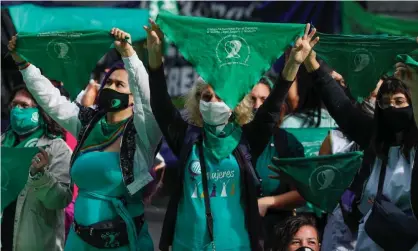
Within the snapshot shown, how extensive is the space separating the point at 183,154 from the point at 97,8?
482 centimetres

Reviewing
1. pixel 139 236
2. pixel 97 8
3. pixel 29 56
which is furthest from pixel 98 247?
pixel 97 8

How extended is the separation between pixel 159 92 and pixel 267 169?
3.10 feet

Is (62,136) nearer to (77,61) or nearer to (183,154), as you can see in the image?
(77,61)

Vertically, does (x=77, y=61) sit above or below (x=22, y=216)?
above

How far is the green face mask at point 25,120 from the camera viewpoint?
503cm

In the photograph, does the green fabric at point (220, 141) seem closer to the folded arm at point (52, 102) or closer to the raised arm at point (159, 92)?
the raised arm at point (159, 92)

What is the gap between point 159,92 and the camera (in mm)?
3900

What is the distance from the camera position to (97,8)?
27.5 ft

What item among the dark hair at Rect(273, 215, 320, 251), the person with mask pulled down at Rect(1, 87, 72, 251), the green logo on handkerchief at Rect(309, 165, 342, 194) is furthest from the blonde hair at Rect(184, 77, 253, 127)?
the person with mask pulled down at Rect(1, 87, 72, 251)

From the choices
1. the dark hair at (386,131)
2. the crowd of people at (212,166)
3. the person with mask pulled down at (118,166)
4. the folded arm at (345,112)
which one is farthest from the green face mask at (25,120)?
the dark hair at (386,131)

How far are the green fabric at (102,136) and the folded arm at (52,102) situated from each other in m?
0.31

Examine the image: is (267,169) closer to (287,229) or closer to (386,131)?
(287,229)

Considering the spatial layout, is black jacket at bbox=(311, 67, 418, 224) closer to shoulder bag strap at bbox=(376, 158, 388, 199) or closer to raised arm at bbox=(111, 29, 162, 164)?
shoulder bag strap at bbox=(376, 158, 388, 199)

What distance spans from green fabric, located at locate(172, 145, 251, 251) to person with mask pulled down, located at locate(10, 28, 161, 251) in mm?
376
